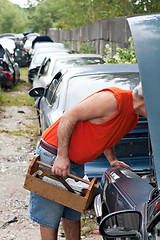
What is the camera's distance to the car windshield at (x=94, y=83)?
4828mm

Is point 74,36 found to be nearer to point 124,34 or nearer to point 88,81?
point 124,34

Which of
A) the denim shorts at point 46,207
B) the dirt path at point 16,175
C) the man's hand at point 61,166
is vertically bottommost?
the dirt path at point 16,175

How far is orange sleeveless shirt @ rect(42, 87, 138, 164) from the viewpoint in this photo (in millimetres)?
2627

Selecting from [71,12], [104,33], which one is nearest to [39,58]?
[104,33]

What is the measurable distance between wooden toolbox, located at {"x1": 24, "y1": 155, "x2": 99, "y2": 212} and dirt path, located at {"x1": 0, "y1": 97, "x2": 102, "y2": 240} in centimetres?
140

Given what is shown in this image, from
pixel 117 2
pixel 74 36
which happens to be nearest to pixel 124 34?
pixel 117 2

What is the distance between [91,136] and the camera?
9.18 ft

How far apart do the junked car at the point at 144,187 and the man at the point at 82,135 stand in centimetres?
37

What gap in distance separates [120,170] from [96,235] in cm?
150

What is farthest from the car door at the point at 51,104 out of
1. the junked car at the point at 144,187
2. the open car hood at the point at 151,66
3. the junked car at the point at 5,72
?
the junked car at the point at 5,72

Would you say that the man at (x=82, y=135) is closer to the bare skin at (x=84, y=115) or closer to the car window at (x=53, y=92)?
the bare skin at (x=84, y=115)

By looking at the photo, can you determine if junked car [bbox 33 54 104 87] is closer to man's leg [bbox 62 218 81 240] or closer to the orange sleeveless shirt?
man's leg [bbox 62 218 81 240]

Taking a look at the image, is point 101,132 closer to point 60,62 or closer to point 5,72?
point 60,62

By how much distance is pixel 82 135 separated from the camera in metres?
2.83
